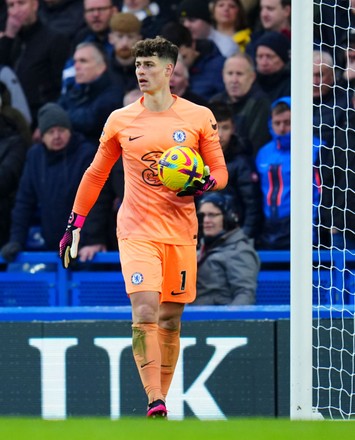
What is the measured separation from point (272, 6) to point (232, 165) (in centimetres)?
148

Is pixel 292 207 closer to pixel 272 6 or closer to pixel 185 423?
pixel 185 423

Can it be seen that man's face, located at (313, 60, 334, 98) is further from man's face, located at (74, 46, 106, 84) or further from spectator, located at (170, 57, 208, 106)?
man's face, located at (74, 46, 106, 84)

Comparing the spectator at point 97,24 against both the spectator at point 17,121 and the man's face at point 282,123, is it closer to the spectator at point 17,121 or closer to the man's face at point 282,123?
the spectator at point 17,121

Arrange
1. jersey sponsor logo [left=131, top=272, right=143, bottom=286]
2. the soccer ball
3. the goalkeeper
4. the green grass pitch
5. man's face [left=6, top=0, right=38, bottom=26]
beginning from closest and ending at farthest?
the green grass pitch → the soccer ball → jersey sponsor logo [left=131, top=272, right=143, bottom=286] → the goalkeeper → man's face [left=6, top=0, right=38, bottom=26]

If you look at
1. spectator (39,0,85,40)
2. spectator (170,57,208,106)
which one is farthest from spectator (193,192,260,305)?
spectator (39,0,85,40)

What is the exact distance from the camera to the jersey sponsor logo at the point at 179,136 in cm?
725

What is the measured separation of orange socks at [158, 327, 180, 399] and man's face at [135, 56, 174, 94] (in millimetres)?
1505

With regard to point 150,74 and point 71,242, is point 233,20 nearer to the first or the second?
point 150,74

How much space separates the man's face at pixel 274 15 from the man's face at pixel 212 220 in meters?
1.83

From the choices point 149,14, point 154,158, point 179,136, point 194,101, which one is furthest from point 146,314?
point 149,14

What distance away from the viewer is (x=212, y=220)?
9336 millimetres

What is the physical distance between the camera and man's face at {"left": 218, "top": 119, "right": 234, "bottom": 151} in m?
9.77

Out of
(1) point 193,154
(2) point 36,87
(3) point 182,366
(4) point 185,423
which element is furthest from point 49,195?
(4) point 185,423

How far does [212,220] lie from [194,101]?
121 centimetres
